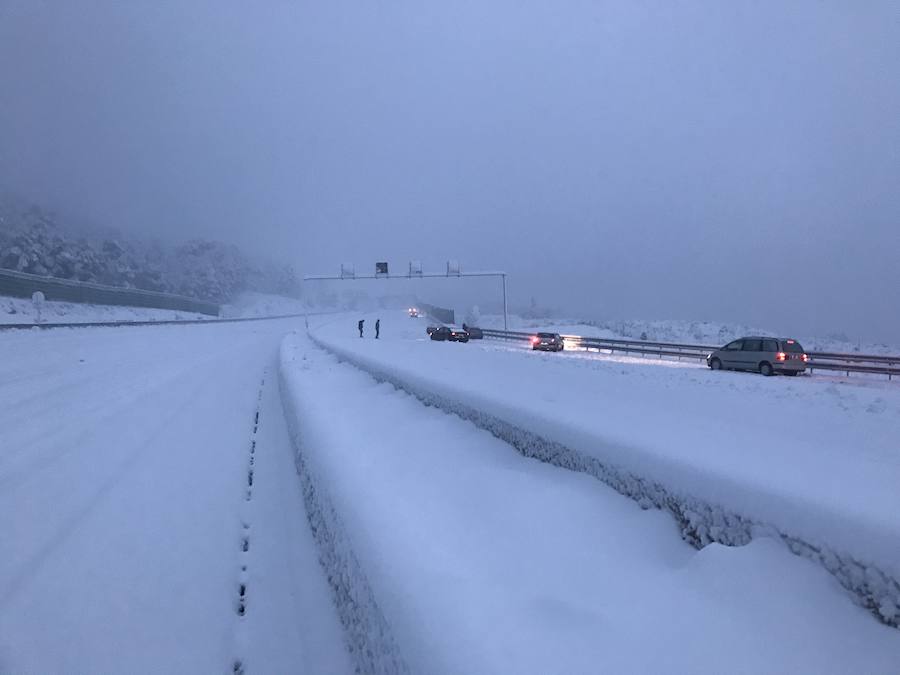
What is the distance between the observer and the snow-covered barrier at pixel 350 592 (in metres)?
2.27

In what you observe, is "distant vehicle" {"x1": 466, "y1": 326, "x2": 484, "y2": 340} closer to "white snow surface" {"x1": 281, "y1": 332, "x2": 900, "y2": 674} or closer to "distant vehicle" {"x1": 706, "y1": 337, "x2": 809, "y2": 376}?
"distant vehicle" {"x1": 706, "y1": 337, "x2": 809, "y2": 376}

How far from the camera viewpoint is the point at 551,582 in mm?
2516

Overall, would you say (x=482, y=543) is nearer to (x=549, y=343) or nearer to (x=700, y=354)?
(x=700, y=354)

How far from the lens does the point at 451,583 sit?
2381mm

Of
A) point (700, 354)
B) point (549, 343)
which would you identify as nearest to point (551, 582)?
point (700, 354)

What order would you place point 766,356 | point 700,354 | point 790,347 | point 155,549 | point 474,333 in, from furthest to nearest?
point 474,333 → point 700,354 → point 766,356 → point 790,347 → point 155,549

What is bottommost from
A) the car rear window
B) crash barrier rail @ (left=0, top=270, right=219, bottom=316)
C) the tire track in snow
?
the tire track in snow

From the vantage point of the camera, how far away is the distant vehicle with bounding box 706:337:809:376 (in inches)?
871

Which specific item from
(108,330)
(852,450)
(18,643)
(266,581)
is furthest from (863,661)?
(108,330)

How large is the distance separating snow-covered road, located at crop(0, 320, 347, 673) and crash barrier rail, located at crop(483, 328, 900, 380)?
22691 millimetres

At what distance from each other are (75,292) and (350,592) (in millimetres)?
54961

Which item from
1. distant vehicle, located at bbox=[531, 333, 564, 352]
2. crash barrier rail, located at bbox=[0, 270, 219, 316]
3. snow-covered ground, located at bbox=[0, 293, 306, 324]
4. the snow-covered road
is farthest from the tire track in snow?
crash barrier rail, located at bbox=[0, 270, 219, 316]

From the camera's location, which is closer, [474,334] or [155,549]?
[155,549]

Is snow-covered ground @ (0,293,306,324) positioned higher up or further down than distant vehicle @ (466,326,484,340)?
higher up
